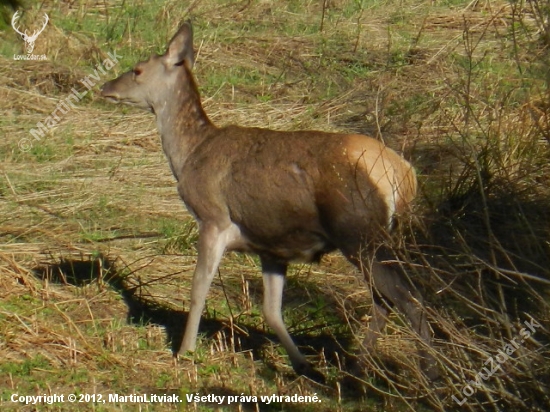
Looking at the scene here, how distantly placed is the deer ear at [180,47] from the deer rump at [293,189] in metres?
0.88

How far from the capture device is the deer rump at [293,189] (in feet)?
23.8

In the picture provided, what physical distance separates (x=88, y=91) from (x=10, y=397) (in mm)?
7146

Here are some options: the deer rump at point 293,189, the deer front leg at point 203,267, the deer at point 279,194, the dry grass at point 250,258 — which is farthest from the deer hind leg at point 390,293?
the deer front leg at point 203,267

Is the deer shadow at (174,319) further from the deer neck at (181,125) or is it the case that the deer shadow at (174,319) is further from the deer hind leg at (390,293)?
the deer neck at (181,125)

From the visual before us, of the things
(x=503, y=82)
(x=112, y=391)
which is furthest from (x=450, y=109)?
(x=112, y=391)

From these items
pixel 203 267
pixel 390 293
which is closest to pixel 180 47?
pixel 203 267

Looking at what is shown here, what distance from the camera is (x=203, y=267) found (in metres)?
8.13

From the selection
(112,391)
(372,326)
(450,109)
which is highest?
(450,109)

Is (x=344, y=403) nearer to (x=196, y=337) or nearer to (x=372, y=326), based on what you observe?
(x=372, y=326)

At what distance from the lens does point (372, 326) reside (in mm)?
7375

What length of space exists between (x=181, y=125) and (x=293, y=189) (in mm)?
1582

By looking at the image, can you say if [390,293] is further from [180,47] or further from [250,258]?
[180,47]

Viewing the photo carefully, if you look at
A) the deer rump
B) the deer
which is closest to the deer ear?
the deer

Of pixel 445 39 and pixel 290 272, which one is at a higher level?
pixel 445 39
